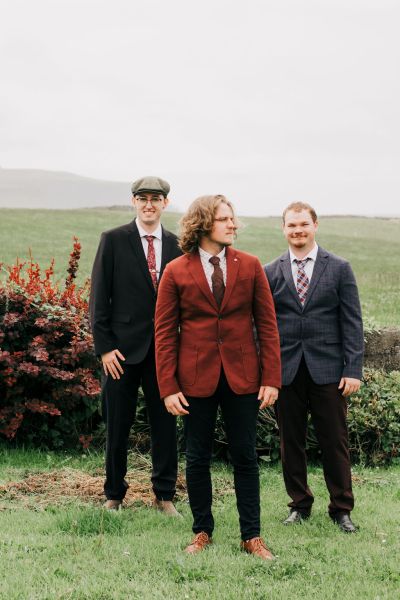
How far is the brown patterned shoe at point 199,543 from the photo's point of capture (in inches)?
189

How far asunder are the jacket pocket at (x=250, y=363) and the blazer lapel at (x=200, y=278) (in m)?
0.33

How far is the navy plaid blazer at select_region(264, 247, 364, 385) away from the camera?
5.34 m

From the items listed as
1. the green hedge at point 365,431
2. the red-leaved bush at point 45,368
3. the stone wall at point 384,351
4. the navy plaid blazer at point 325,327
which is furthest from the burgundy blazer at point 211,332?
the stone wall at point 384,351

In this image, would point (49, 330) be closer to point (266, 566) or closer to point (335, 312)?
point (335, 312)

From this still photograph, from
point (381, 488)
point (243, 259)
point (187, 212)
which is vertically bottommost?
point (381, 488)

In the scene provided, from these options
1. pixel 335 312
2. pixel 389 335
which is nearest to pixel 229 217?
pixel 335 312

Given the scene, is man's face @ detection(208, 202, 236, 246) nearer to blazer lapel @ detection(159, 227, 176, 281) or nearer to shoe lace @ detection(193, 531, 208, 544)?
blazer lapel @ detection(159, 227, 176, 281)

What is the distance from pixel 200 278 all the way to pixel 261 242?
105ft

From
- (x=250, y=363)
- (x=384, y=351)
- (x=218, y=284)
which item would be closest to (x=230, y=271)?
(x=218, y=284)

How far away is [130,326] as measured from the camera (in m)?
5.58

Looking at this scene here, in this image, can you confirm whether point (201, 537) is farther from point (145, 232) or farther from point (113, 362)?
point (145, 232)

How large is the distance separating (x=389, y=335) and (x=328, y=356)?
3.23 metres

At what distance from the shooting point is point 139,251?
5.69m

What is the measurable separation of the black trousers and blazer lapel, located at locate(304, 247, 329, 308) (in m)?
1.25
